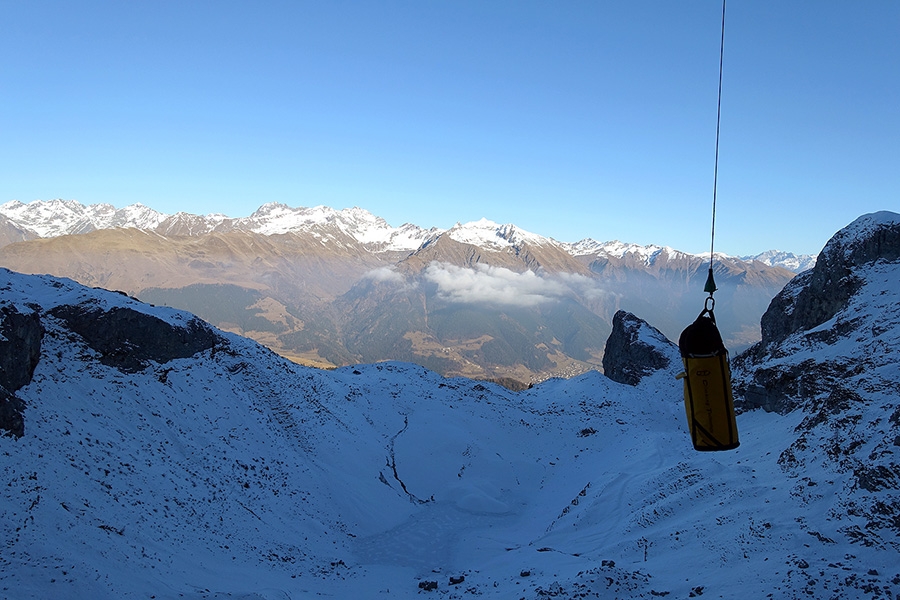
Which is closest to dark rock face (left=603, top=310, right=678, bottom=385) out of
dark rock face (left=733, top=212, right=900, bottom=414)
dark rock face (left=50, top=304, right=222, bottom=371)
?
dark rock face (left=733, top=212, right=900, bottom=414)

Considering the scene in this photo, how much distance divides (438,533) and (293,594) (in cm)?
1381

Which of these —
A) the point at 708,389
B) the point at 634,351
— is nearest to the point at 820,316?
the point at 634,351

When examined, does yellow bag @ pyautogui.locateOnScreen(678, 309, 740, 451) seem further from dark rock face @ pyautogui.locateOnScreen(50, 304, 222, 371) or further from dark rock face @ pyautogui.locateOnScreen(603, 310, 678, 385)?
dark rock face @ pyautogui.locateOnScreen(603, 310, 678, 385)

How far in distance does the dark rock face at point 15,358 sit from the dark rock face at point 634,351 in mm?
67415

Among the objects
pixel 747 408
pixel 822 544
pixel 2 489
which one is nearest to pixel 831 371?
pixel 747 408

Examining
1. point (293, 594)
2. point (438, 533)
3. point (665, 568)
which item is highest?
point (665, 568)

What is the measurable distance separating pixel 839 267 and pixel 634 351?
107 ft

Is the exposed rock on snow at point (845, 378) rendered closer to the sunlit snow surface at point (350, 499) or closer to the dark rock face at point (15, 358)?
the sunlit snow surface at point (350, 499)

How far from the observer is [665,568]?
22.2 metres

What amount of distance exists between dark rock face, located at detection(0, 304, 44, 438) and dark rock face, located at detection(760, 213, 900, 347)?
58.4m

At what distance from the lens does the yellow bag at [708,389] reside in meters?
9.50

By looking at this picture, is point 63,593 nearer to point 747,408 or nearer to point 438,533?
point 438,533

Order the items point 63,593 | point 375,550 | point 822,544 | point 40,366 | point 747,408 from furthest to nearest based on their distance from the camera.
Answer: point 747,408 → point 375,550 → point 40,366 → point 822,544 → point 63,593

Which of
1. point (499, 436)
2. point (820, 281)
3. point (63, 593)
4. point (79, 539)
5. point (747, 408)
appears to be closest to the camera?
point (63, 593)
